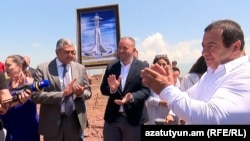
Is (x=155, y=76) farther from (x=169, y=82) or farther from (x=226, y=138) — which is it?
(x=226, y=138)

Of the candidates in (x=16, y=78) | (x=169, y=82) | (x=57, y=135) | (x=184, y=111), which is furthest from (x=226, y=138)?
(x=16, y=78)

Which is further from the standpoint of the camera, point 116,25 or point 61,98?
point 116,25

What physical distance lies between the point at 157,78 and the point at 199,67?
2203mm

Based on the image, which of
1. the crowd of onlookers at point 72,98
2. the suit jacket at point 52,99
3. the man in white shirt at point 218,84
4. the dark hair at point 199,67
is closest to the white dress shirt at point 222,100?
the man in white shirt at point 218,84

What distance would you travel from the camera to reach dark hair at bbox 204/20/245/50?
6.83 feet

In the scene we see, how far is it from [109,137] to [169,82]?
8.64 feet

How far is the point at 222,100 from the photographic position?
1901 mm

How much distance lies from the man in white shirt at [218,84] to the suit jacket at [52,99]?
253 cm

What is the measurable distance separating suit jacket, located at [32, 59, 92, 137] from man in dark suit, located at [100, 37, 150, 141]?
0.35 meters

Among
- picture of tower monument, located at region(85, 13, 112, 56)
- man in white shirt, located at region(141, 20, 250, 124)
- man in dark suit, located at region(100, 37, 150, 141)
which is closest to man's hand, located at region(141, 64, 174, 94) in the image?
man in white shirt, located at region(141, 20, 250, 124)

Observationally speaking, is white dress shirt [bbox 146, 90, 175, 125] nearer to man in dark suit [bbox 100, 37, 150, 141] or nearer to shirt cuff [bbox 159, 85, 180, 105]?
man in dark suit [bbox 100, 37, 150, 141]

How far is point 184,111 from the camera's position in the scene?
197cm

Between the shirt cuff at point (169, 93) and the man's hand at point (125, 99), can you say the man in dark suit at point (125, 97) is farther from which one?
the shirt cuff at point (169, 93)

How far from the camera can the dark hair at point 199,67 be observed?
4117 millimetres
